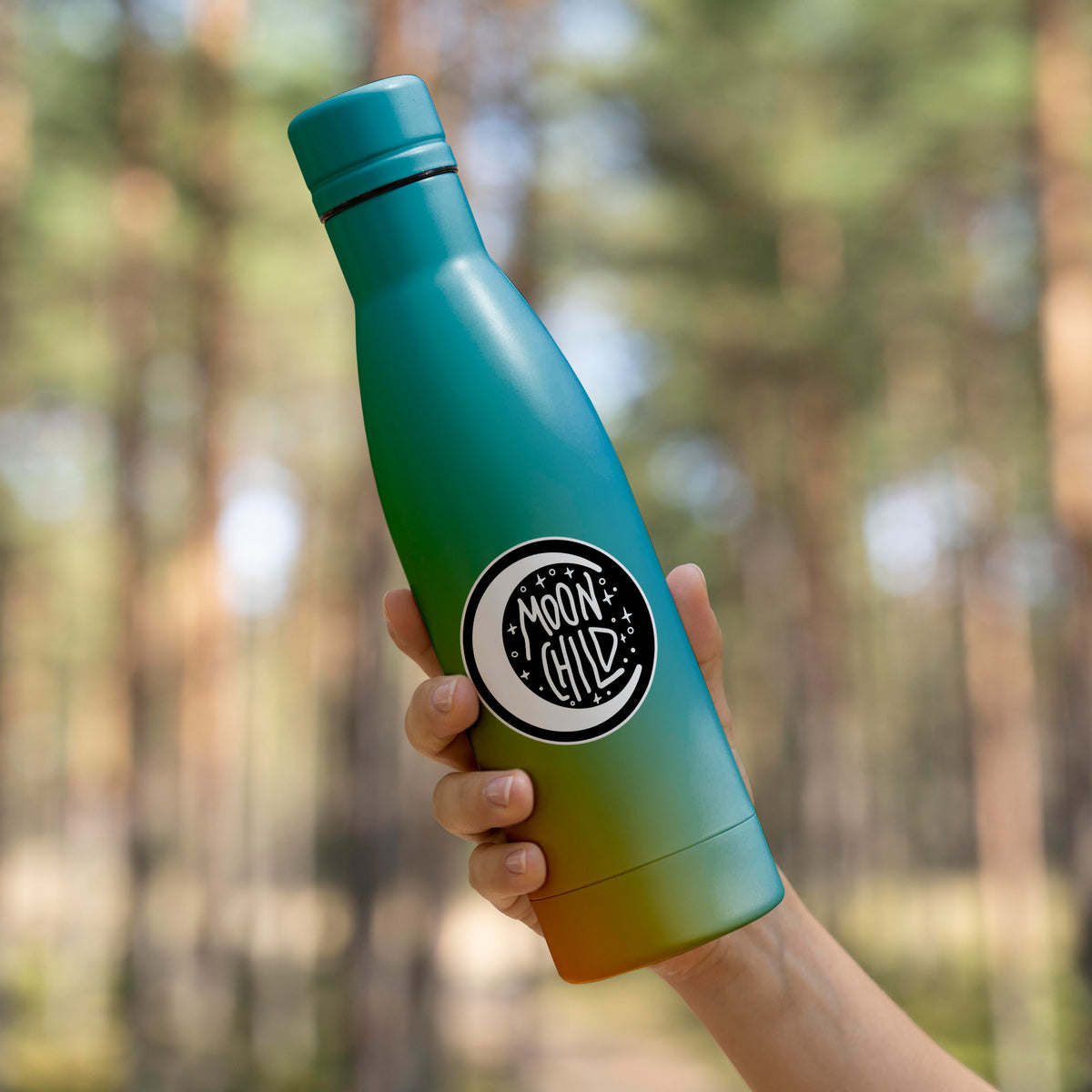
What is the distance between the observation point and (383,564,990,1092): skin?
4.39 ft

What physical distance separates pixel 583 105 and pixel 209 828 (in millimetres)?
7578

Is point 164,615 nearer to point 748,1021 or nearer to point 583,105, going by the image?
point 583,105

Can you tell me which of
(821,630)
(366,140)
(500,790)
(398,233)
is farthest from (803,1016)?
(821,630)

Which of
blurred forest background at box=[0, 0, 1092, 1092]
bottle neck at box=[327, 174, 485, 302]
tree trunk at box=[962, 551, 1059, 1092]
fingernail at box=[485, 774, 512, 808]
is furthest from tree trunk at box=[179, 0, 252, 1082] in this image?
fingernail at box=[485, 774, 512, 808]

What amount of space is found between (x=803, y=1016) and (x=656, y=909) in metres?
0.25

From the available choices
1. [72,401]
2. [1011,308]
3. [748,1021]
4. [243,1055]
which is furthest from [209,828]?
[1011,308]

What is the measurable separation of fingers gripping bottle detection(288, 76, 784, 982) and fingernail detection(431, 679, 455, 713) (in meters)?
0.04

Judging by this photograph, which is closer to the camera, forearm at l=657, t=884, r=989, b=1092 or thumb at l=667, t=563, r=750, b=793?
forearm at l=657, t=884, r=989, b=1092

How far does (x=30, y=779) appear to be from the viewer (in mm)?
39562

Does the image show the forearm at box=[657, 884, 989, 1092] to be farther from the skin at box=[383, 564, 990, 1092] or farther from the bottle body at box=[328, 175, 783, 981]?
the bottle body at box=[328, 175, 783, 981]

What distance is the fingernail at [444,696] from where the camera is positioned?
1.33m

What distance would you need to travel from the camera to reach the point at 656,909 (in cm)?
132

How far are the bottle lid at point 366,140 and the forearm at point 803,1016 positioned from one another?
102 centimetres

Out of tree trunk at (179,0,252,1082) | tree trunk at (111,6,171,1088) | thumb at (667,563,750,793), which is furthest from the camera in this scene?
tree trunk at (179,0,252,1082)
